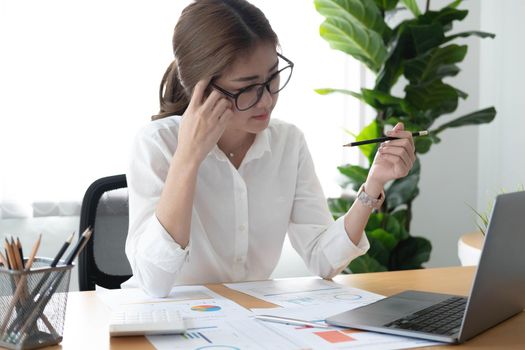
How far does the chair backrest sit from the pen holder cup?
657mm

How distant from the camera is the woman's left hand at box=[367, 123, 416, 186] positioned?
4.94ft

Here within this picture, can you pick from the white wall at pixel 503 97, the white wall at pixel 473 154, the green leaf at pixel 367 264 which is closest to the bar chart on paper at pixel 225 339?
the green leaf at pixel 367 264

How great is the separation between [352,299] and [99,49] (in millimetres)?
1758

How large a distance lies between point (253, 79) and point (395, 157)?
1.14 feet

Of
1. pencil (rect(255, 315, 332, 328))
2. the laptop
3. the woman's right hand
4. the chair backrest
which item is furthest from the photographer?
the chair backrest

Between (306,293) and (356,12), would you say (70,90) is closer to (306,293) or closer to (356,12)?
(356,12)

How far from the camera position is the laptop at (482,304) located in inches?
38.7

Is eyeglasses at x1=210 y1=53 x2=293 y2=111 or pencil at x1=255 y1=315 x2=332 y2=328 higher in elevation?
eyeglasses at x1=210 y1=53 x2=293 y2=111

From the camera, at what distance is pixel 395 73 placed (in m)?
2.78

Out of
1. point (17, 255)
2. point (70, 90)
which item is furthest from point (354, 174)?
point (17, 255)

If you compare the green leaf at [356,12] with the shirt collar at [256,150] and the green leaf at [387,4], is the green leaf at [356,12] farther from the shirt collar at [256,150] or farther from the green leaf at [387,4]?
the shirt collar at [256,150]

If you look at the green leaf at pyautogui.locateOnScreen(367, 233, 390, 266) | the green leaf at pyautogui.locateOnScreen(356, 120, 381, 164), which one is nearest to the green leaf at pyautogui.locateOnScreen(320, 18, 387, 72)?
the green leaf at pyautogui.locateOnScreen(356, 120, 381, 164)

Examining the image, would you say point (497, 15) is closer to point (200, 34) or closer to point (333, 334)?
point (200, 34)

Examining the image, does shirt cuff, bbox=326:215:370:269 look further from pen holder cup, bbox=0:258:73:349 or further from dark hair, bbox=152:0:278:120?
pen holder cup, bbox=0:258:73:349
